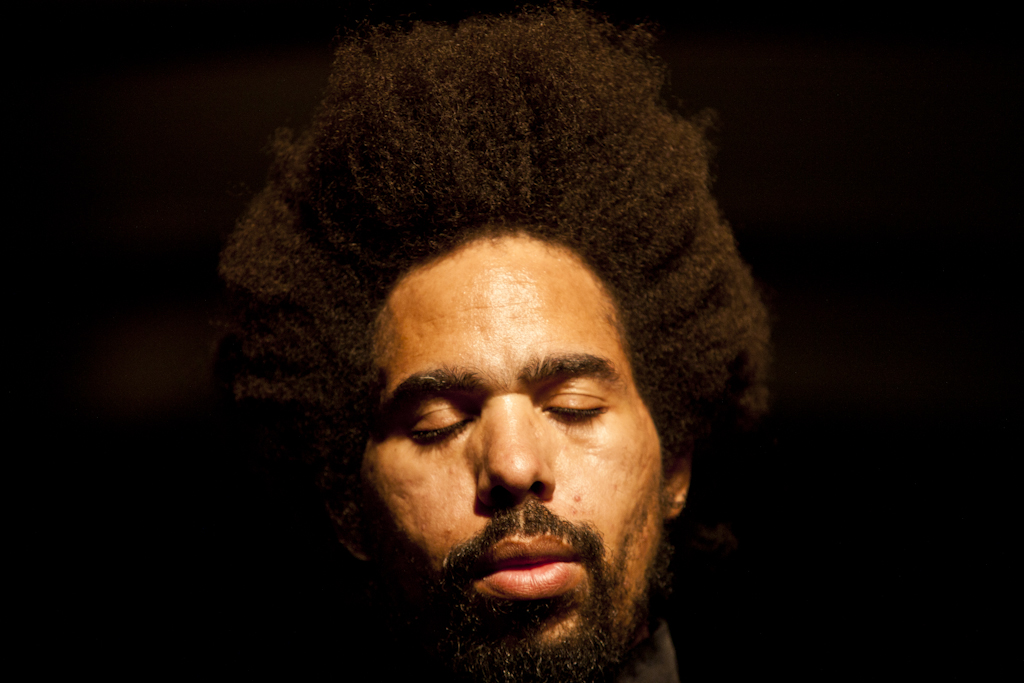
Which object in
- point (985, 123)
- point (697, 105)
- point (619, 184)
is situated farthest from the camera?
point (697, 105)

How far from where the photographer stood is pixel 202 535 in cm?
243

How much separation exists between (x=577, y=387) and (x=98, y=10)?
188cm

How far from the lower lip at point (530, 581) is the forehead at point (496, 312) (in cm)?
44

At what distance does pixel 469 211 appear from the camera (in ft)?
6.40

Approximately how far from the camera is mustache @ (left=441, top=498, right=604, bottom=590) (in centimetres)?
160

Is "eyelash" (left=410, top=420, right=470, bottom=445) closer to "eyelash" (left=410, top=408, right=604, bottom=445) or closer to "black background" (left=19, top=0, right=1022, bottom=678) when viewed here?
"eyelash" (left=410, top=408, right=604, bottom=445)

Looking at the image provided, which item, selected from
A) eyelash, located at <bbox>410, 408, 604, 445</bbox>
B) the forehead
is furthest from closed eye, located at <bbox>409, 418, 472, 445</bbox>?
the forehead

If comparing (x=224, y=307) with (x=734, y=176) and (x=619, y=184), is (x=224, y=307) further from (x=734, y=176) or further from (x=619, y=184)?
(x=734, y=176)

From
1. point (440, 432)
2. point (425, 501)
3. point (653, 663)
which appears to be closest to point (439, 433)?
point (440, 432)

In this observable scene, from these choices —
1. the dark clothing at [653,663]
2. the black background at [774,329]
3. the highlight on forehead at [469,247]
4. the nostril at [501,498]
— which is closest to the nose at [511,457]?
the nostril at [501,498]

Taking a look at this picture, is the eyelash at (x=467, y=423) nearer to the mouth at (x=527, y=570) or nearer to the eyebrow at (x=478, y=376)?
the eyebrow at (x=478, y=376)

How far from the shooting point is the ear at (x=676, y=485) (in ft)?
6.68

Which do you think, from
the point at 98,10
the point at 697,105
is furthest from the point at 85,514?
the point at 697,105

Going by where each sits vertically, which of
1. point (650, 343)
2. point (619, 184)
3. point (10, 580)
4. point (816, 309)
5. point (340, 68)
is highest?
point (340, 68)
